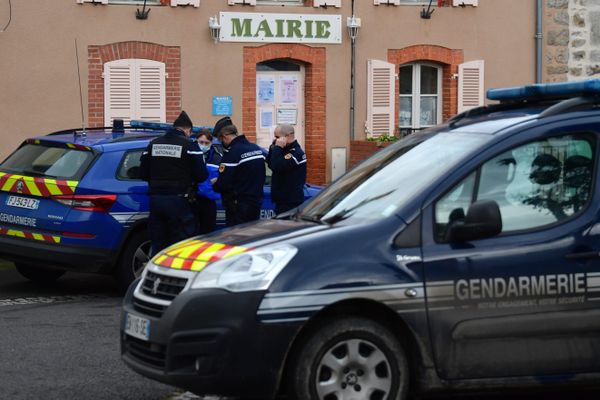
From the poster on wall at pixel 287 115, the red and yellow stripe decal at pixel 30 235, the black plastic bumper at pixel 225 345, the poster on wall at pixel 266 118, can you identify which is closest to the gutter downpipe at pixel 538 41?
the poster on wall at pixel 287 115

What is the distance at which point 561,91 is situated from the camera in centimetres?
758

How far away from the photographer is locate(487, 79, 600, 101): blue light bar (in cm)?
736

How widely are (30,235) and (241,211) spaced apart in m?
1.98

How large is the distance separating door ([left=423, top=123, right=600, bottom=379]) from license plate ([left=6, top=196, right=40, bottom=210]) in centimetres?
606

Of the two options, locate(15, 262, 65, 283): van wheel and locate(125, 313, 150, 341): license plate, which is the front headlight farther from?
locate(15, 262, 65, 283): van wheel

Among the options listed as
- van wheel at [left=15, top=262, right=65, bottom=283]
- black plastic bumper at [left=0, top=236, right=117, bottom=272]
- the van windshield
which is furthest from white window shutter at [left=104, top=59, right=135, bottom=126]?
the van windshield

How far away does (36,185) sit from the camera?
39.8 feet

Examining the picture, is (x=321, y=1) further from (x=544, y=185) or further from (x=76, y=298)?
(x=544, y=185)

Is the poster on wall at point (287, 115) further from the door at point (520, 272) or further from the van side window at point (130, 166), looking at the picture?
the door at point (520, 272)

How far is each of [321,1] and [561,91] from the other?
13714mm

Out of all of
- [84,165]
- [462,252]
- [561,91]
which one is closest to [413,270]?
[462,252]

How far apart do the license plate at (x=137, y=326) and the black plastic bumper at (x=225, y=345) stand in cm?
30

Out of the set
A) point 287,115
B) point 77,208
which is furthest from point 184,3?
point 77,208

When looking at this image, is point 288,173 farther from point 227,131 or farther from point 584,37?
point 584,37
